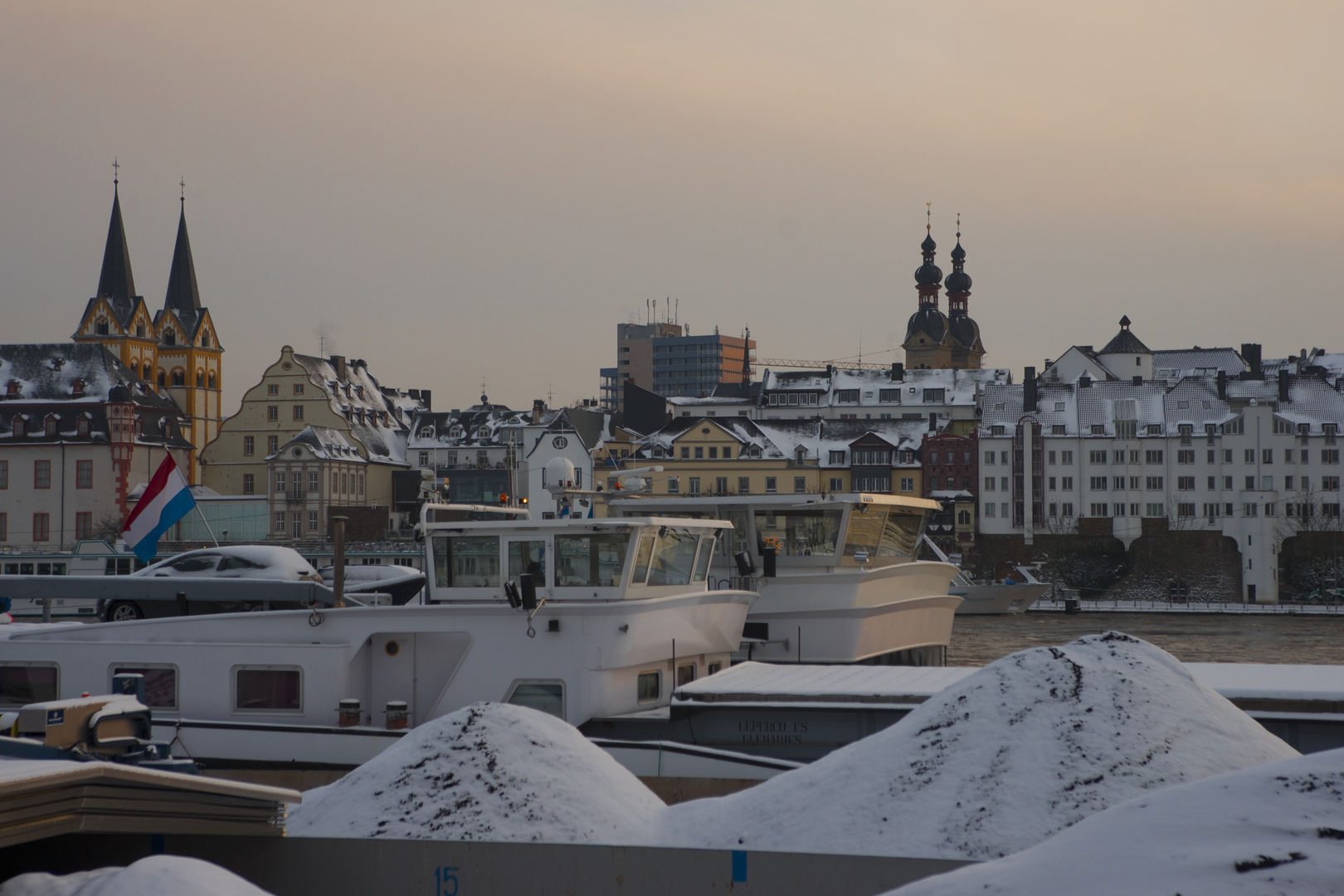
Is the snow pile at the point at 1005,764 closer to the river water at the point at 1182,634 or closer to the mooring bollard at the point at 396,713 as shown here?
the mooring bollard at the point at 396,713

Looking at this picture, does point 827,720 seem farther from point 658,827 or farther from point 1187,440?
point 1187,440

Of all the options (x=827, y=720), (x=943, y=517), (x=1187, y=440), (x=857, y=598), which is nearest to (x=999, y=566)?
(x=943, y=517)

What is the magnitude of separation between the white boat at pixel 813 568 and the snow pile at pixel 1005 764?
11078 millimetres

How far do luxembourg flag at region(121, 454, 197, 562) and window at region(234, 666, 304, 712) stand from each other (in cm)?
691

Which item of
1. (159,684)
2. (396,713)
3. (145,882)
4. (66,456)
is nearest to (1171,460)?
(66,456)

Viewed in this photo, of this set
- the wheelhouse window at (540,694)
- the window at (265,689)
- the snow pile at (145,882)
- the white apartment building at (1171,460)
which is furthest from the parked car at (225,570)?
the white apartment building at (1171,460)

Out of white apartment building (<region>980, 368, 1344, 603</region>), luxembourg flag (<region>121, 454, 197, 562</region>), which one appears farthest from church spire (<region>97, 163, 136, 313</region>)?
luxembourg flag (<region>121, 454, 197, 562</region>)

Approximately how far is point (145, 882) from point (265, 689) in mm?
10677

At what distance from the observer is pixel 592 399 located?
13112 centimetres

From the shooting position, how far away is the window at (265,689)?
699 inches

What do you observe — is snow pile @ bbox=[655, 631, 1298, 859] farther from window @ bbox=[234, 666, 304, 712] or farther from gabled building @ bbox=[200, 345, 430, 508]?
gabled building @ bbox=[200, 345, 430, 508]

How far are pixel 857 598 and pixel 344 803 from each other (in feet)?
43.1

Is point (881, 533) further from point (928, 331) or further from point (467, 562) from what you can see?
point (928, 331)

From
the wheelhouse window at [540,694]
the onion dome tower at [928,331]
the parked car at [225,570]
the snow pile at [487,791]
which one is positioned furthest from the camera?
the onion dome tower at [928,331]
